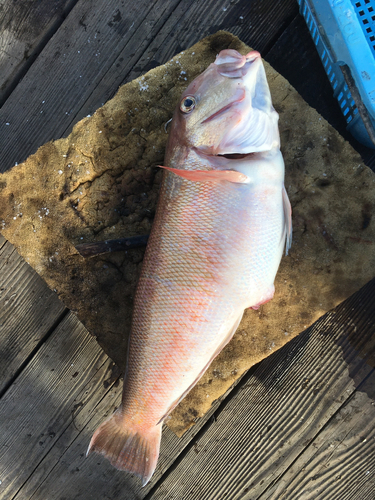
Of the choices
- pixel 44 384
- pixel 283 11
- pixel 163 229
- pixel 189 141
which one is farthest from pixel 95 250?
pixel 283 11

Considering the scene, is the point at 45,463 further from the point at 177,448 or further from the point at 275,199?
the point at 275,199

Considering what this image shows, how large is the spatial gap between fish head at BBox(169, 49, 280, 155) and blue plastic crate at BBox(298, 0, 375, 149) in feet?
1.61

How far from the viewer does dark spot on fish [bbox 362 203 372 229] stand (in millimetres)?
1688

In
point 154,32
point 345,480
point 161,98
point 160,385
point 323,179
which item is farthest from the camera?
point 154,32

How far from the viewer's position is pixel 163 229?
1470mm

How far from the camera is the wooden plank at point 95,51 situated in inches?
80.7

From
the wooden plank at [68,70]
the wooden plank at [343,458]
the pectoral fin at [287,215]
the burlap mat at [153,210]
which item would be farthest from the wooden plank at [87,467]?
the wooden plank at [68,70]

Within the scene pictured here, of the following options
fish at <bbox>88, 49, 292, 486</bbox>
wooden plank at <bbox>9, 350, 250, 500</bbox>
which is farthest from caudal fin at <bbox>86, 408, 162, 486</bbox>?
wooden plank at <bbox>9, 350, 250, 500</bbox>

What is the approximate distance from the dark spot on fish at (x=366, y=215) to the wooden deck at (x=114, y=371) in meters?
0.40

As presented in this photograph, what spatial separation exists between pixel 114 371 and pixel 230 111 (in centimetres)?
170

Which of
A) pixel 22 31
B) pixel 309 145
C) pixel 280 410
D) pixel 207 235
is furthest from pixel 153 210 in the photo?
pixel 22 31

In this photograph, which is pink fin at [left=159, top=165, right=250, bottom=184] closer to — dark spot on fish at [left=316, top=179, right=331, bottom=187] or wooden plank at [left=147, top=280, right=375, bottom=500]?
dark spot on fish at [left=316, top=179, right=331, bottom=187]

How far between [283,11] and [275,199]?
132cm

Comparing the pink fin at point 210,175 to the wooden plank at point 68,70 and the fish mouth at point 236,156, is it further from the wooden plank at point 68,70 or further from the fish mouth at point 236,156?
the wooden plank at point 68,70
